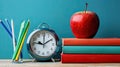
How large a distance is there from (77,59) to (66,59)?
41 millimetres

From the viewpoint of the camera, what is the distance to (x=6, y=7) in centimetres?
115

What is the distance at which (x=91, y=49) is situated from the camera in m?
0.98

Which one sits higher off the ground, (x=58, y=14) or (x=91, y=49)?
(x=58, y=14)

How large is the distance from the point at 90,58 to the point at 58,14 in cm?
28

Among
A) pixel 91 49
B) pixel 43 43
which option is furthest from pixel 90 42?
pixel 43 43

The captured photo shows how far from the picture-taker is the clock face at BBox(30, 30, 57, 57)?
1048 millimetres

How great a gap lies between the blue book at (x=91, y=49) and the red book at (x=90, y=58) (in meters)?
0.01

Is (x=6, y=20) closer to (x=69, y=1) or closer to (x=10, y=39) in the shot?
(x=10, y=39)

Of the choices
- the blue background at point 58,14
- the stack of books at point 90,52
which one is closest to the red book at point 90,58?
the stack of books at point 90,52

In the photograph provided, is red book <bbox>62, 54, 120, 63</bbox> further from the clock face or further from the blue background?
the blue background

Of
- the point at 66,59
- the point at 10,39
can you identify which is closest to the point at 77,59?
the point at 66,59

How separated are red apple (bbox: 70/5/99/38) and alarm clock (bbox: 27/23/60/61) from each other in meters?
0.09

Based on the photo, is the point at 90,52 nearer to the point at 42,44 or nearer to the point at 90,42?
the point at 90,42

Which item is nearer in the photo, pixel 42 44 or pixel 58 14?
pixel 42 44
